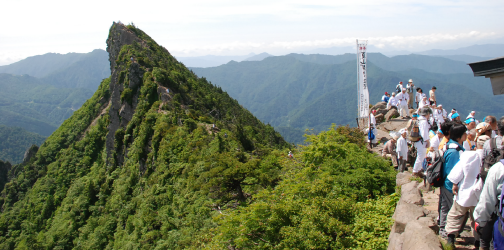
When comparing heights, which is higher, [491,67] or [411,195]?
[491,67]

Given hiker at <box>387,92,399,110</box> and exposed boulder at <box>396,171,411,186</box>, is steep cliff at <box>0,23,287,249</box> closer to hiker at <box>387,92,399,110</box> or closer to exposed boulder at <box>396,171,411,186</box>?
exposed boulder at <box>396,171,411,186</box>

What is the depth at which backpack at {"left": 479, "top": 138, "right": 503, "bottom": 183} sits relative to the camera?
261 inches

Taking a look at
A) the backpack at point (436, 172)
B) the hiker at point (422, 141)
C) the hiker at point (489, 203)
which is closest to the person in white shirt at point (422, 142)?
the hiker at point (422, 141)

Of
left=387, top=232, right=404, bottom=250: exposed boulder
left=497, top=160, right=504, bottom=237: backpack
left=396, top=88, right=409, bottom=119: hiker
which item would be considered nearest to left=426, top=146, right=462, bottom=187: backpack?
left=387, top=232, right=404, bottom=250: exposed boulder

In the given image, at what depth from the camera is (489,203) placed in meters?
5.88

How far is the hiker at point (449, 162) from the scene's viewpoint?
7128 millimetres

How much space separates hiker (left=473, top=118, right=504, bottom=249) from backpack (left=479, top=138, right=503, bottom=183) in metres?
0.92

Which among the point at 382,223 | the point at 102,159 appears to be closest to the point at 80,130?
the point at 102,159

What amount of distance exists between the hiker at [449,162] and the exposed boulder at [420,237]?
76cm

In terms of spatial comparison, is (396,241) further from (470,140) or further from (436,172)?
(470,140)

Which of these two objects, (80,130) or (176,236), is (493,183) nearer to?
(176,236)

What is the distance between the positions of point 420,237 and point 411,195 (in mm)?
3258

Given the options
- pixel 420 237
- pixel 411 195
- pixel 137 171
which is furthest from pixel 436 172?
pixel 137 171

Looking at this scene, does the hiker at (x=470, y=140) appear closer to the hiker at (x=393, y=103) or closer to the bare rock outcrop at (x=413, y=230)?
the bare rock outcrop at (x=413, y=230)
